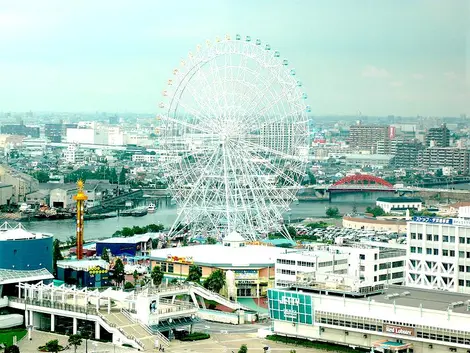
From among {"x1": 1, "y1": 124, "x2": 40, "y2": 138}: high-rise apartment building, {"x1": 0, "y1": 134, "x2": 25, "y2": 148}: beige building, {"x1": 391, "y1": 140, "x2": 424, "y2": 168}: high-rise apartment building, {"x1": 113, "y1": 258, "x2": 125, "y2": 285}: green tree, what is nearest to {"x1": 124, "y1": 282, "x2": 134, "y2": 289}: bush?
{"x1": 113, "y1": 258, "x2": 125, "y2": 285}: green tree

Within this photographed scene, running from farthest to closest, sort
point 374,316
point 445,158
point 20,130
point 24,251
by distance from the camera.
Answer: point 20,130 < point 445,158 < point 24,251 < point 374,316

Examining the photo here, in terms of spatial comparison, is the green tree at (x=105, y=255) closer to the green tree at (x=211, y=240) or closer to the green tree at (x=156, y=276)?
the green tree at (x=156, y=276)

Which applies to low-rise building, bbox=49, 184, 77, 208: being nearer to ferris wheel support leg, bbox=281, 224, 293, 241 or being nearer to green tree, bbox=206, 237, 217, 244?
ferris wheel support leg, bbox=281, 224, 293, 241

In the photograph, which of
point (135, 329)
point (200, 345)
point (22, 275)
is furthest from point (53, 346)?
point (22, 275)

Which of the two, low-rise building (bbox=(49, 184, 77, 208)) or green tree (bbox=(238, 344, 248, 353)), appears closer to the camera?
green tree (bbox=(238, 344, 248, 353))

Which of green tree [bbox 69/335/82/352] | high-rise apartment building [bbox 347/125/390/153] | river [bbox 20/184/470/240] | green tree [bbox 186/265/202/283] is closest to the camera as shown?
green tree [bbox 69/335/82/352]

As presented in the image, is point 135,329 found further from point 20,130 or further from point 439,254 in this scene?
point 20,130

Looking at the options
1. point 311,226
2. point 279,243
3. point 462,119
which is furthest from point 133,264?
point 462,119
